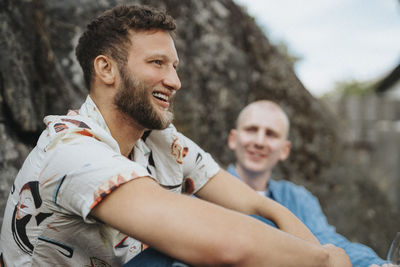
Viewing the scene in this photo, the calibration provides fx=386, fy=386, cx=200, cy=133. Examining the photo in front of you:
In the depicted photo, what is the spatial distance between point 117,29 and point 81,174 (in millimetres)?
771

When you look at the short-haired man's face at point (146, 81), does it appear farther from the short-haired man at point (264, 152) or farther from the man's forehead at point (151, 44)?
the short-haired man at point (264, 152)

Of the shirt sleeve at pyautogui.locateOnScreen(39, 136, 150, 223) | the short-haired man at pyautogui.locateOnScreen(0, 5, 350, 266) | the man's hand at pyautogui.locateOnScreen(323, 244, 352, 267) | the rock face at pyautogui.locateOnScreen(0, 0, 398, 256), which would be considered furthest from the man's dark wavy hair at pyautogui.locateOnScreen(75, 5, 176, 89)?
the man's hand at pyautogui.locateOnScreen(323, 244, 352, 267)

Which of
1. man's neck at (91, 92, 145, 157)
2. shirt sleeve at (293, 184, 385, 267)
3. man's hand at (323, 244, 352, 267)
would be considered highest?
man's neck at (91, 92, 145, 157)

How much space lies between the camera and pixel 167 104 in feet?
5.59

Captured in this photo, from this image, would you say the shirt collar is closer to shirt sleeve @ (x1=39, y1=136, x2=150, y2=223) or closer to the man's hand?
shirt sleeve @ (x1=39, y1=136, x2=150, y2=223)

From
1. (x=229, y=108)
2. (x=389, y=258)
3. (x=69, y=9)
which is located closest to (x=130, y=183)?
(x=389, y=258)

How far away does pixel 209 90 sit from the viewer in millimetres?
3930

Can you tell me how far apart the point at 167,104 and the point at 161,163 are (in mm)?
A: 290

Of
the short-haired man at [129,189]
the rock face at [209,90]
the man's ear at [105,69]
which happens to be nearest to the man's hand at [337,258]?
the short-haired man at [129,189]

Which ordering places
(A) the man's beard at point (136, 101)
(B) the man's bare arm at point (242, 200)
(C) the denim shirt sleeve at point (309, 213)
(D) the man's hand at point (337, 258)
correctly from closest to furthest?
(D) the man's hand at point (337, 258)
(A) the man's beard at point (136, 101)
(B) the man's bare arm at point (242, 200)
(C) the denim shirt sleeve at point (309, 213)

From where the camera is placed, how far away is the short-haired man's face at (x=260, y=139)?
2984mm

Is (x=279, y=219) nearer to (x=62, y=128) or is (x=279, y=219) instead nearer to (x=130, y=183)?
(x=130, y=183)

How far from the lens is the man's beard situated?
1.61m

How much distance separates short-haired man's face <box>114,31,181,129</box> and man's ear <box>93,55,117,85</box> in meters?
0.05
